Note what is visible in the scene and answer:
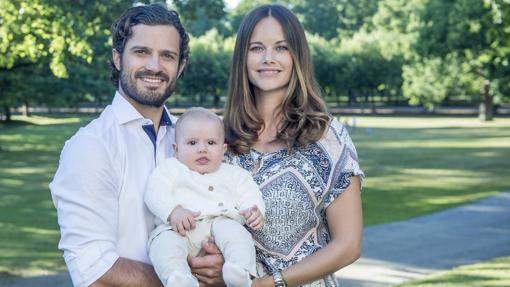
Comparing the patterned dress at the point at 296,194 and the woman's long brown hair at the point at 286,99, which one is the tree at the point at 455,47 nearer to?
the woman's long brown hair at the point at 286,99

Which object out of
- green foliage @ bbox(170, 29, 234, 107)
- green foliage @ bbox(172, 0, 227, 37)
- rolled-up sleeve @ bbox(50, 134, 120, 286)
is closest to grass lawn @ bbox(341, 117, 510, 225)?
green foliage @ bbox(172, 0, 227, 37)

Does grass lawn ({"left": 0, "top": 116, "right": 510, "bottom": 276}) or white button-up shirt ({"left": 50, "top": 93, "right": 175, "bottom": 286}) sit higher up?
white button-up shirt ({"left": 50, "top": 93, "right": 175, "bottom": 286})

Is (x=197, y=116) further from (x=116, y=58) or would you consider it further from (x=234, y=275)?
(x=234, y=275)

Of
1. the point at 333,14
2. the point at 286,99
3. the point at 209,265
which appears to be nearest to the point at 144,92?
the point at 286,99

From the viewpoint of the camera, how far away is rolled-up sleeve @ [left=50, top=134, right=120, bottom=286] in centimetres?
290

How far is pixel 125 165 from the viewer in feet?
9.94

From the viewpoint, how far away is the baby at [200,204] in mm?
2928

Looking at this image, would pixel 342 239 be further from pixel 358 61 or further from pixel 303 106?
pixel 358 61

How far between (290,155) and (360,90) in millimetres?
66747

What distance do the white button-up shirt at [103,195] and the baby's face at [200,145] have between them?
15 cm

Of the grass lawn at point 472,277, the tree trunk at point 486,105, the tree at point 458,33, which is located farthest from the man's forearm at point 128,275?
the tree trunk at point 486,105

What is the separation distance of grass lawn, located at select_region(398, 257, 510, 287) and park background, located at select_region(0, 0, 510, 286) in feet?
0.32

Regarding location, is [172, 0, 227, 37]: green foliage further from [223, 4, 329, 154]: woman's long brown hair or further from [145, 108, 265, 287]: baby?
[145, 108, 265, 287]: baby

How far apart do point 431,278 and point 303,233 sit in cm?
543
